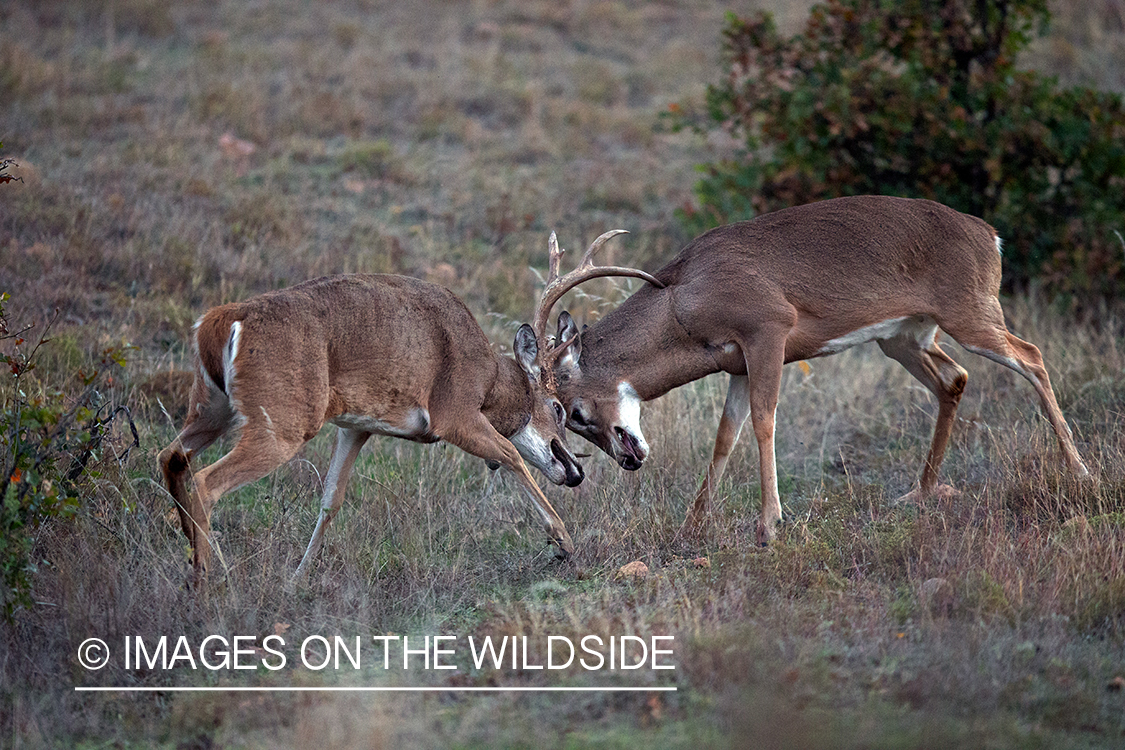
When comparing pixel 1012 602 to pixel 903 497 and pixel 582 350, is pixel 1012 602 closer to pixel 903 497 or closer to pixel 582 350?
pixel 903 497

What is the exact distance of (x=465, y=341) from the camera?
6719 mm

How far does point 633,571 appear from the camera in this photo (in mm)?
6289

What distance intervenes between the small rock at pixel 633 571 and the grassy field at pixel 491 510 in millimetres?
130

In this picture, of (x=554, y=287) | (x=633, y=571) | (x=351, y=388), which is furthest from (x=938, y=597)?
(x=351, y=388)

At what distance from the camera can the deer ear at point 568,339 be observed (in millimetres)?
7344

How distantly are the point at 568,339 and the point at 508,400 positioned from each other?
64 centimetres

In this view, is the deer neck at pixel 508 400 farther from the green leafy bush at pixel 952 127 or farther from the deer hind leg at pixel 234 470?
the green leafy bush at pixel 952 127

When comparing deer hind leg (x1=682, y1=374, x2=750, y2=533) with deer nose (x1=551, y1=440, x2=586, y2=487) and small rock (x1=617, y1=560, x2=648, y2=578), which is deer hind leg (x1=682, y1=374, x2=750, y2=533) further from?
small rock (x1=617, y1=560, x2=648, y2=578)

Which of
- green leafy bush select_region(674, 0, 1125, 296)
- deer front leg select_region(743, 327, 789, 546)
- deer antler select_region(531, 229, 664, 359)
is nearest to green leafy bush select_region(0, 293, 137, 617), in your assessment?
deer antler select_region(531, 229, 664, 359)

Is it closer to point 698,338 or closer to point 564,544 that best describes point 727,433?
point 698,338

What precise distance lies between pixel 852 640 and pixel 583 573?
1.70 meters

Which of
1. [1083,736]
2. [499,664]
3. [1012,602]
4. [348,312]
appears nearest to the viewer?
[1083,736]

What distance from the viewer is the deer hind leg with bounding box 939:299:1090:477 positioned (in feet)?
23.6

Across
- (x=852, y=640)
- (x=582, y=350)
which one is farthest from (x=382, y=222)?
(x=852, y=640)
